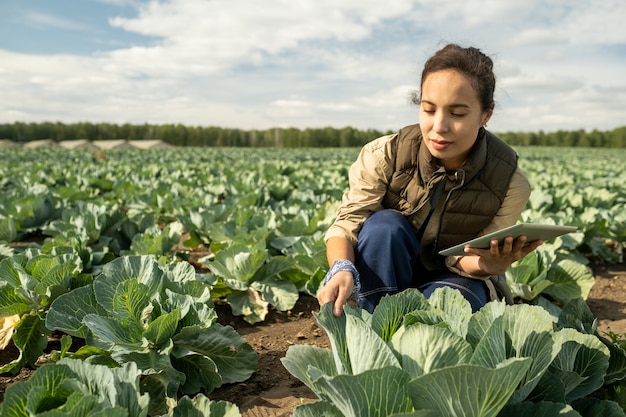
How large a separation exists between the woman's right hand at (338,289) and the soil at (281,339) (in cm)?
55

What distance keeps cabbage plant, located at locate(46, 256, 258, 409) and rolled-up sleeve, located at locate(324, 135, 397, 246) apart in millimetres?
721

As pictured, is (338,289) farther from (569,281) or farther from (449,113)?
(569,281)

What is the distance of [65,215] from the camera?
4.89 metres

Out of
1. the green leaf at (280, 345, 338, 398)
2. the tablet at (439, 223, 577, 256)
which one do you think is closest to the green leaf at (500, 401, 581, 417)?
the green leaf at (280, 345, 338, 398)

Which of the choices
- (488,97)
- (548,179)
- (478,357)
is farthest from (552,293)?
(548,179)

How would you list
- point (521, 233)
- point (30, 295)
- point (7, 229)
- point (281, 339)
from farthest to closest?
point (7, 229) < point (281, 339) < point (30, 295) < point (521, 233)

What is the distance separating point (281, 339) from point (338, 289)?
3.89ft

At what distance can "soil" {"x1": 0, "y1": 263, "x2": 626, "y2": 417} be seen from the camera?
2342 millimetres

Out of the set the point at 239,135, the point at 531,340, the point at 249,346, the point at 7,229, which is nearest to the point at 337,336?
the point at 531,340

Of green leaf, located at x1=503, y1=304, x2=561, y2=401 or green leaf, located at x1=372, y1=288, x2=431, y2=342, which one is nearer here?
green leaf, located at x1=503, y1=304, x2=561, y2=401

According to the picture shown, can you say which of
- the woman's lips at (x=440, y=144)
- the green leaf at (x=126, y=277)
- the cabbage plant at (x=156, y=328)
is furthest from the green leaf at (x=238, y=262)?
the woman's lips at (x=440, y=144)

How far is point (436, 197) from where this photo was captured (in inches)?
101

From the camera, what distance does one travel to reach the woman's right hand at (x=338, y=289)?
2.01m

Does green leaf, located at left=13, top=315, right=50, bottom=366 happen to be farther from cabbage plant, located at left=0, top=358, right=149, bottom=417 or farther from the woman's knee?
the woman's knee
